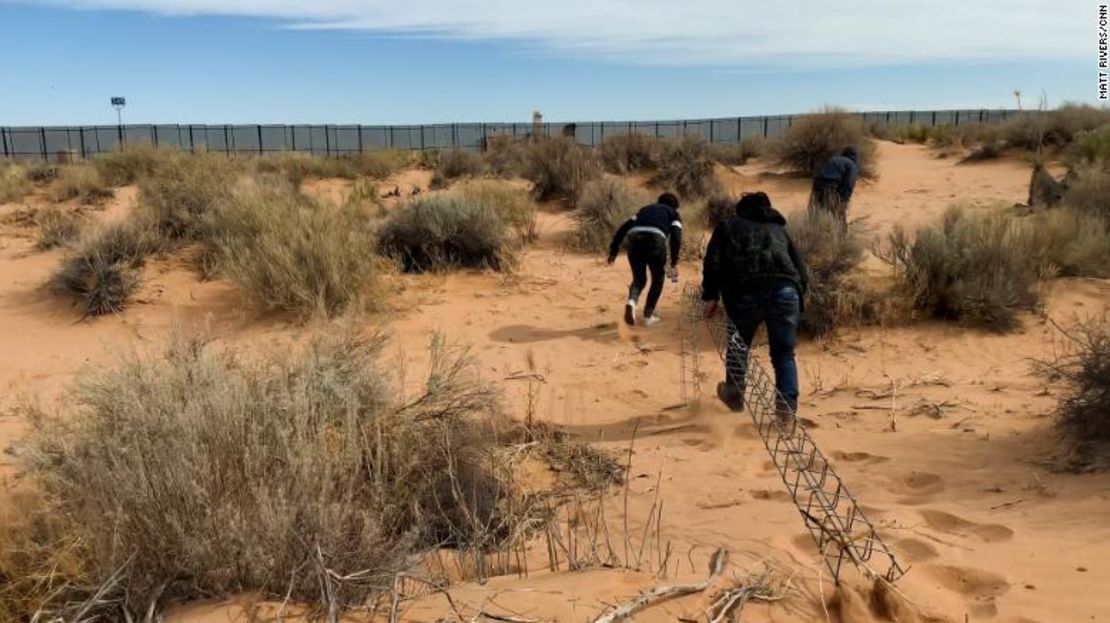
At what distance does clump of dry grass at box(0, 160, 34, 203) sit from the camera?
829 inches

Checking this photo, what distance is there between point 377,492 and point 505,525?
80 centimetres

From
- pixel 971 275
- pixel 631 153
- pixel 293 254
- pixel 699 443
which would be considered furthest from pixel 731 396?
pixel 631 153

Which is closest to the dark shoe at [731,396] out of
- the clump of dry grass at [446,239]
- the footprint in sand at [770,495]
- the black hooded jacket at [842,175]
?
the footprint in sand at [770,495]

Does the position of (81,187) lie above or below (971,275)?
above

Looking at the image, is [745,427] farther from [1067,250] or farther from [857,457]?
[1067,250]

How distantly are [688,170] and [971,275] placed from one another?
11789 mm

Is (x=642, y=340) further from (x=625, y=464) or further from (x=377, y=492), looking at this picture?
(x=377, y=492)

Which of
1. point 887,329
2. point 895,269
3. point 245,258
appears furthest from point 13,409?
point 895,269

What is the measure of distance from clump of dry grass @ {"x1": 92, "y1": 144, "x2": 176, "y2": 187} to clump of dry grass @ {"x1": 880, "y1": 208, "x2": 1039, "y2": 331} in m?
19.4

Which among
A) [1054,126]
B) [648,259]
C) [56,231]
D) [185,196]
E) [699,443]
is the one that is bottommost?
[699,443]

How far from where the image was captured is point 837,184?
1260 cm

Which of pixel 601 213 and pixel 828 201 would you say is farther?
pixel 601 213

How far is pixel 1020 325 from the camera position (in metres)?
9.11

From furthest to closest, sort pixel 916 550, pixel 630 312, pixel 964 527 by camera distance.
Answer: pixel 630 312
pixel 964 527
pixel 916 550
